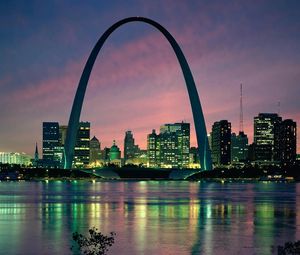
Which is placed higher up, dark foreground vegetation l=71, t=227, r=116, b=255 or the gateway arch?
the gateway arch

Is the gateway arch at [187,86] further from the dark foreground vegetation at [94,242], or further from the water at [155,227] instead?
the dark foreground vegetation at [94,242]

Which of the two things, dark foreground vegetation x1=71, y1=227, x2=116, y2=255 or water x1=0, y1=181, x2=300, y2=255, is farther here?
water x1=0, y1=181, x2=300, y2=255

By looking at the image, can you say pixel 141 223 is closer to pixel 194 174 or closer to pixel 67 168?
pixel 67 168

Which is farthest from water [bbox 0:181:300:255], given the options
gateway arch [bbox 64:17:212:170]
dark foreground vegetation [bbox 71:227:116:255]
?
gateway arch [bbox 64:17:212:170]

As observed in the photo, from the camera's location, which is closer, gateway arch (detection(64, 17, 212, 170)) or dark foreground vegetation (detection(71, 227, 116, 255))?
dark foreground vegetation (detection(71, 227, 116, 255))

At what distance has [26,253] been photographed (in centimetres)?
3591

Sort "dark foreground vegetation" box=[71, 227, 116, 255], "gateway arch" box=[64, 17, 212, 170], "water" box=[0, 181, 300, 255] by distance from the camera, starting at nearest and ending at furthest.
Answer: "dark foreground vegetation" box=[71, 227, 116, 255] < "water" box=[0, 181, 300, 255] < "gateway arch" box=[64, 17, 212, 170]

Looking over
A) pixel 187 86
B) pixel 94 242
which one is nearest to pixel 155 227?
pixel 94 242

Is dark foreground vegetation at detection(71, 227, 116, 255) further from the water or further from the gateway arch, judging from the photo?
the gateway arch

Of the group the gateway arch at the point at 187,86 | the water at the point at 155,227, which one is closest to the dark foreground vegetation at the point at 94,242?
the water at the point at 155,227

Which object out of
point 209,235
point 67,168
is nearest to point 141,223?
point 209,235

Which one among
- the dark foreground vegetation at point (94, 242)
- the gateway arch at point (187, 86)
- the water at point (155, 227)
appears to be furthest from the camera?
the gateway arch at point (187, 86)

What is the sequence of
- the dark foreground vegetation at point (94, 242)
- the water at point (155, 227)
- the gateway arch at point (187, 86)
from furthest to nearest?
the gateway arch at point (187, 86), the water at point (155, 227), the dark foreground vegetation at point (94, 242)

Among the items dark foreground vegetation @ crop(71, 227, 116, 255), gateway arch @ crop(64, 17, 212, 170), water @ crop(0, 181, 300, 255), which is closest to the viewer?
dark foreground vegetation @ crop(71, 227, 116, 255)
